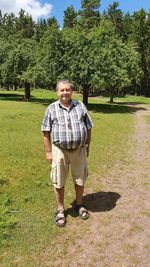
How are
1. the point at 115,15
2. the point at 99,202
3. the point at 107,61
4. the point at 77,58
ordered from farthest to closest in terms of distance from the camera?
the point at 115,15 < the point at 77,58 < the point at 107,61 < the point at 99,202

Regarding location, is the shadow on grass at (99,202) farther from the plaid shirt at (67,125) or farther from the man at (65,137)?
the plaid shirt at (67,125)

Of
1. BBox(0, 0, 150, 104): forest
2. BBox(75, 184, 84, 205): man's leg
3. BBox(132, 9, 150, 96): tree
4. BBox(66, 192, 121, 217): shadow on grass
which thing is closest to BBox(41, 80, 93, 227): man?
BBox(75, 184, 84, 205): man's leg

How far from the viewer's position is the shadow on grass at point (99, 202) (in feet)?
21.2

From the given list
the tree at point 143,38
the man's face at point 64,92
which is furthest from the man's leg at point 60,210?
the tree at point 143,38

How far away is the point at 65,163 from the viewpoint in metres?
5.90

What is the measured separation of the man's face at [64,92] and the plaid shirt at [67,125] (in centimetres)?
12

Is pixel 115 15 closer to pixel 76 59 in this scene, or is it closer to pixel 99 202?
pixel 76 59

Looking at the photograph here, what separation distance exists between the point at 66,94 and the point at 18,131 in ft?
32.7

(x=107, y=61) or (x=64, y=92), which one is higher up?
(x=107, y=61)

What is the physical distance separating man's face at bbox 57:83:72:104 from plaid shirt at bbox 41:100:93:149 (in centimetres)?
12

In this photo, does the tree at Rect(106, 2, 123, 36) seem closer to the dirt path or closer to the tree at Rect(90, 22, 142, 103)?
the tree at Rect(90, 22, 142, 103)

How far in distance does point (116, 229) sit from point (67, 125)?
5.92ft

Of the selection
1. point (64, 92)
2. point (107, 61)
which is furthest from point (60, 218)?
point (107, 61)

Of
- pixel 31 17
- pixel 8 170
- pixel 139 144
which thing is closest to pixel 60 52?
Answer: pixel 139 144
